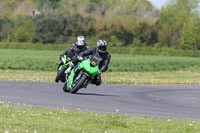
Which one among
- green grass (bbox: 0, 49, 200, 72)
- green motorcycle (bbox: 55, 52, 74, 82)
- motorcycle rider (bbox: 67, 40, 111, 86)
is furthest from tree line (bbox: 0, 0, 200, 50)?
motorcycle rider (bbox: 67, 40, 111, 86)

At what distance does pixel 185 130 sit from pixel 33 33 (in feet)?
273

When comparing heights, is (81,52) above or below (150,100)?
above

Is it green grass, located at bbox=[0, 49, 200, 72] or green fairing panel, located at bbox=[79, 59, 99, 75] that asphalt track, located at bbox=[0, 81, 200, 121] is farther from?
green grass, located at bbox=[0, 49, 200, 72]

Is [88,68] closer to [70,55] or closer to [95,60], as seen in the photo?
[95,60]

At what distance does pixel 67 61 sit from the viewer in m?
17.6

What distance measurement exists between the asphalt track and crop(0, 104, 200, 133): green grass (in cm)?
99

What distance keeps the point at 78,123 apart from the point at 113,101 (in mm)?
4662

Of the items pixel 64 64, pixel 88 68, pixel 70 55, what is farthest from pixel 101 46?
pixel 64 64

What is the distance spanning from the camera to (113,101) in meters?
14.3

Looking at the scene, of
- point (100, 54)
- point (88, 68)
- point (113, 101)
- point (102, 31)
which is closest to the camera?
point (113, 101)

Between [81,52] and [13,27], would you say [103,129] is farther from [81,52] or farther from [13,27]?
[13,27]

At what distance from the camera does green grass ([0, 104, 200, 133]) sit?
8945mm

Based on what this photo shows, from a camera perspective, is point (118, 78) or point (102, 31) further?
point (102, 31)

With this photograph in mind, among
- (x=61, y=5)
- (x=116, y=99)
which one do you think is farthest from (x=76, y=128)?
(x=61, y=5)
